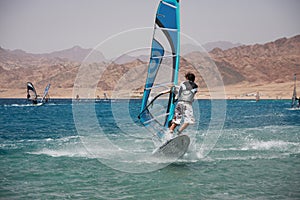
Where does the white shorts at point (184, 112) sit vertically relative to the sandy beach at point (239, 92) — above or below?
above

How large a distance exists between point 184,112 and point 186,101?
14.2 inches

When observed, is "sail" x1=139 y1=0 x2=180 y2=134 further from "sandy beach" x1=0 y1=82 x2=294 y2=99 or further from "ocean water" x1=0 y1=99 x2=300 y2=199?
"sandy beach" x1=0 y1=82 x2=294 y2=99

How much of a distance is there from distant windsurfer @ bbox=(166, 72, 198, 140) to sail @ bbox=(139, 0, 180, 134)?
0.71 m

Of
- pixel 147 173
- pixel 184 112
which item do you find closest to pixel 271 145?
pixel 184 112

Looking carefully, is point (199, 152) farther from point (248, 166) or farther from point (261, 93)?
point (261, 93)

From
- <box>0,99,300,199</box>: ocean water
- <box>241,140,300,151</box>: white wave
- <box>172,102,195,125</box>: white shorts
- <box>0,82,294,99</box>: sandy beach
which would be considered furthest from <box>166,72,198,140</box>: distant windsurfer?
<box>0,82,294,99</box>: sandy beach

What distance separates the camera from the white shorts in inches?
486

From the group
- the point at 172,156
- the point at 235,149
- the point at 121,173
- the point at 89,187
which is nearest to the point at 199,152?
the point at 235,149

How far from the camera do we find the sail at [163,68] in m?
13.3

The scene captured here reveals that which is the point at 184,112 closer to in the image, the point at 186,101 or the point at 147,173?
the point at 186,101

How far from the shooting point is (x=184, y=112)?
1241cm

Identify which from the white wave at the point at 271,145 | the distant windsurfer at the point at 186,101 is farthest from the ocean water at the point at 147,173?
the distant windsurfer at the point at 186,101

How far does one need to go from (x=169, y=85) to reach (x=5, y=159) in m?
7.04

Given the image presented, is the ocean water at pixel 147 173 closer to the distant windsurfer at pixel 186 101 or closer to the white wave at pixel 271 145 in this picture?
the white wave at pixel 271 145
